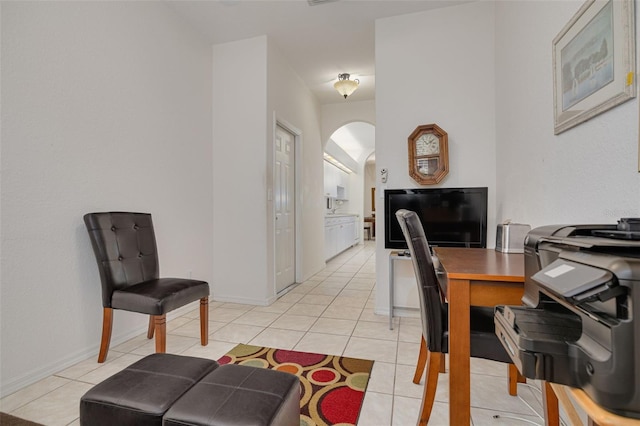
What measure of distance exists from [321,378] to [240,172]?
241 cm

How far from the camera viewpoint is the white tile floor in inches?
61.1

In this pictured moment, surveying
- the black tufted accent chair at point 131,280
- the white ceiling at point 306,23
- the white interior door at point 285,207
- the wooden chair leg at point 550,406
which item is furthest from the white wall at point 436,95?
the black tufted accent chair at point 131,280

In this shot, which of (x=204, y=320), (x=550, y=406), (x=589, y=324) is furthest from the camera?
(x=204, y=320)

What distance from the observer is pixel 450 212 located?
→ 8.83ft

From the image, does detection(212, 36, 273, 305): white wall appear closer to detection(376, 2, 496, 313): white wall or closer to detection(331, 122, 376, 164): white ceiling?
detection(376, 2, 496, 313): white wall

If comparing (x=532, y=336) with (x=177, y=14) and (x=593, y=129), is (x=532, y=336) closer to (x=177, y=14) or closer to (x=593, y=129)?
(x=593, y=129)

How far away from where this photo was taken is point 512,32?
90.4 inches

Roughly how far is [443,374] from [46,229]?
2753mm

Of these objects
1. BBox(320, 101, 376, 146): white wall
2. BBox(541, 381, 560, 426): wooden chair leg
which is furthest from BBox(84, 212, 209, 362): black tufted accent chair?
BBox(320, 101, 376, 146): white wall

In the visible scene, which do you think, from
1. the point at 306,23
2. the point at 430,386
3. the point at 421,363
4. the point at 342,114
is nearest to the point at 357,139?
the point at 342,114

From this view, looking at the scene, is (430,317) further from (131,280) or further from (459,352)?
(131,280)

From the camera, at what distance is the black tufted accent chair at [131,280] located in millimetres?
1918

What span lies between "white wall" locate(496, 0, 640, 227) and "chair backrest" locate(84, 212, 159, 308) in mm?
2782

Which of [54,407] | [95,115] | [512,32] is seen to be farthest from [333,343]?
[512,32]
